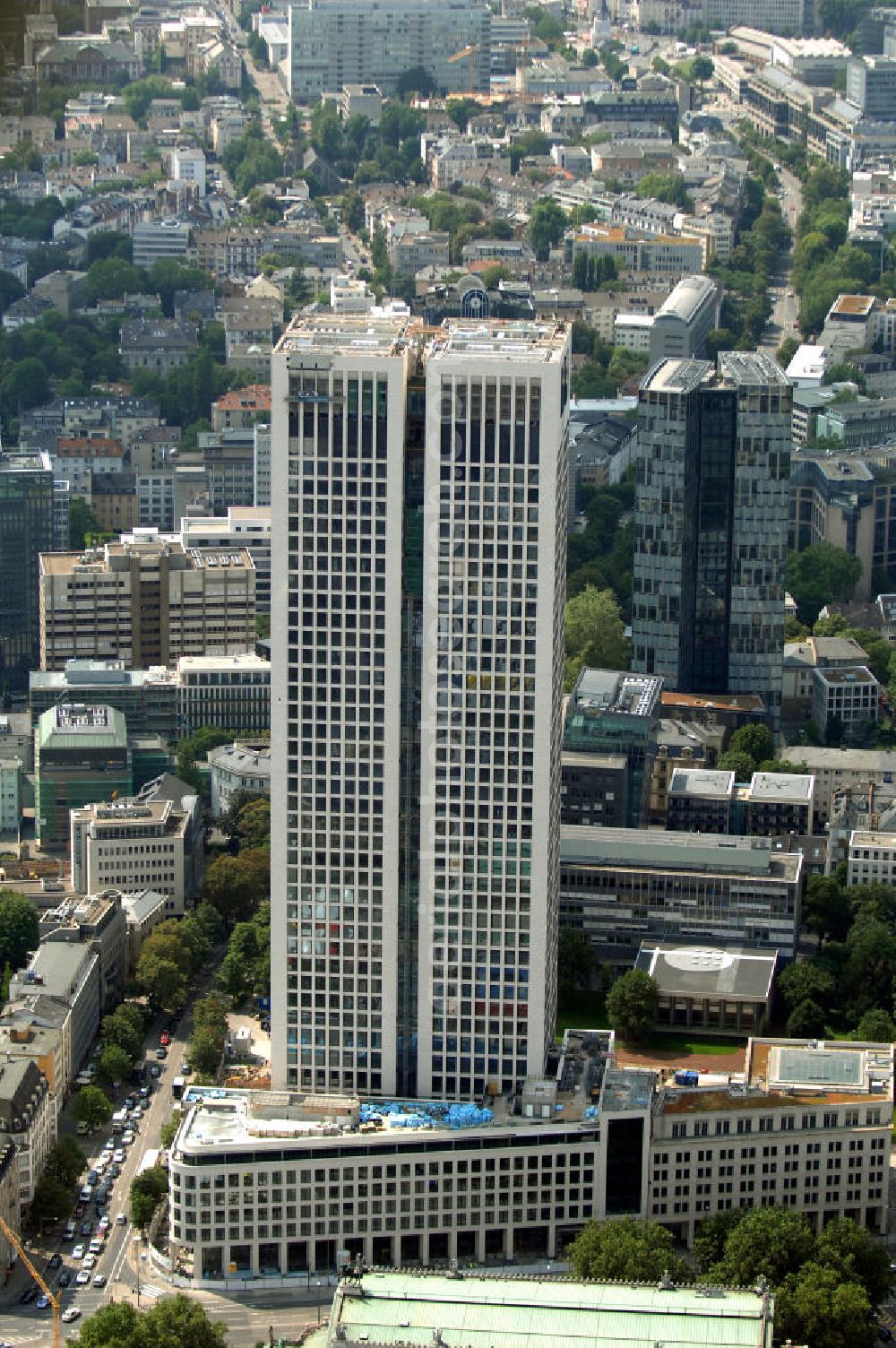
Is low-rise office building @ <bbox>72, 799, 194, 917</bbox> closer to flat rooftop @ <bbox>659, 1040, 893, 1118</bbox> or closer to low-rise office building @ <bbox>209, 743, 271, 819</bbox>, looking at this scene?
low-rise office building @ <bbox>209, 743, 271, 819</bbox>

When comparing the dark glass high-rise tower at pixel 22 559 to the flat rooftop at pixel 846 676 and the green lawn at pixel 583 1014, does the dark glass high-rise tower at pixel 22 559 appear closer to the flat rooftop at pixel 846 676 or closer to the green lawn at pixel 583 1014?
the flat rooftop at pixel 846 676

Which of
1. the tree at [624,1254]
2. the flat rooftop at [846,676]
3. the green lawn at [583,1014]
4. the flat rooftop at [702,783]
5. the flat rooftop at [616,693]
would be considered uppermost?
the flat rooftop at [616,693]

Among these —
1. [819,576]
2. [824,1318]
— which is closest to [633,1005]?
[824,1318]

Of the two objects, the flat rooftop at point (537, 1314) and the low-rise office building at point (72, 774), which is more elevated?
the flat rooftop at point (537, 1314)

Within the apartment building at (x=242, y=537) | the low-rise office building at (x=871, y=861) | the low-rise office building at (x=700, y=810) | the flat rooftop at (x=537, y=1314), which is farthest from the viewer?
the apartment building at (x=242, y=537)

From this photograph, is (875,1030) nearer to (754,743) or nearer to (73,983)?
(754,743)

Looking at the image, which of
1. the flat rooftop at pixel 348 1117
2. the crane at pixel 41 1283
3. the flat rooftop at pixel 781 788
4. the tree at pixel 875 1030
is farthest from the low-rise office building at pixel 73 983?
the flat rooftop at pixel 781 788
